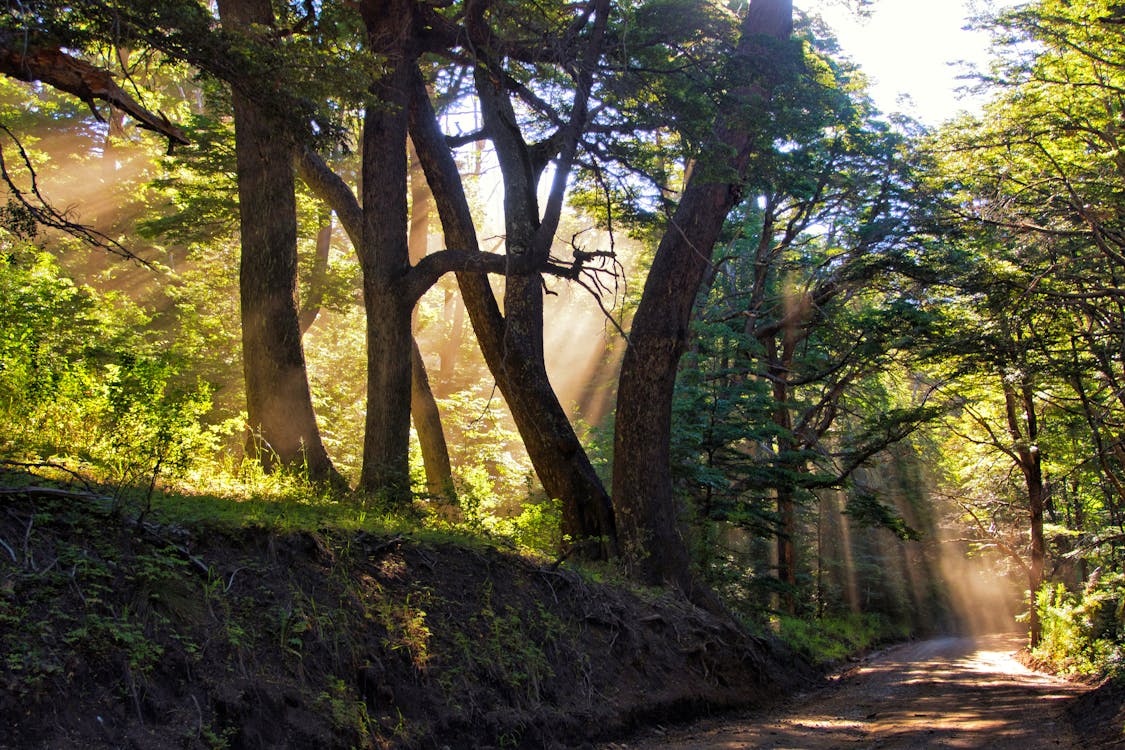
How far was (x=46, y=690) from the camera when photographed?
3449 mm

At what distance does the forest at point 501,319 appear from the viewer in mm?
4863

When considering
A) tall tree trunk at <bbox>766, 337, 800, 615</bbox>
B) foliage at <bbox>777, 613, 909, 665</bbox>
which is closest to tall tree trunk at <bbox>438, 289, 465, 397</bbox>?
tall tree trunk at <bbox>766, 337, 800, 615</bbox>

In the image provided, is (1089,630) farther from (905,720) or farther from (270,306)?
(270,306)

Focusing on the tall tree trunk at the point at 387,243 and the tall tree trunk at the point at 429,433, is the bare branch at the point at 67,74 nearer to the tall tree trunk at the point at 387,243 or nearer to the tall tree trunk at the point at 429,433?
the tall tree trunk at the point at 387,243

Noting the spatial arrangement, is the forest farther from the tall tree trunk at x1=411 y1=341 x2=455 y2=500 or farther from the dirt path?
the dirt path

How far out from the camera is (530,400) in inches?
399

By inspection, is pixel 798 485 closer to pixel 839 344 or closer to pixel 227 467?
pixel 839 344

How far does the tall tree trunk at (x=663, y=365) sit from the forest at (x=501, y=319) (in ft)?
0.14

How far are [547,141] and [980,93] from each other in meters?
7.33

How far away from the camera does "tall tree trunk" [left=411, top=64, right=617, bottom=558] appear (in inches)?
395

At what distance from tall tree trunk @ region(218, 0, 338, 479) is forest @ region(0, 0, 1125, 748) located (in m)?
0.04

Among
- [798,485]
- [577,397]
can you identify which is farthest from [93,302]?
[577,397]

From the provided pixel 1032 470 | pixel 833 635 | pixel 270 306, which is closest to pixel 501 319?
pixel 270 306

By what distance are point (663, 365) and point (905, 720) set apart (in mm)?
4859
